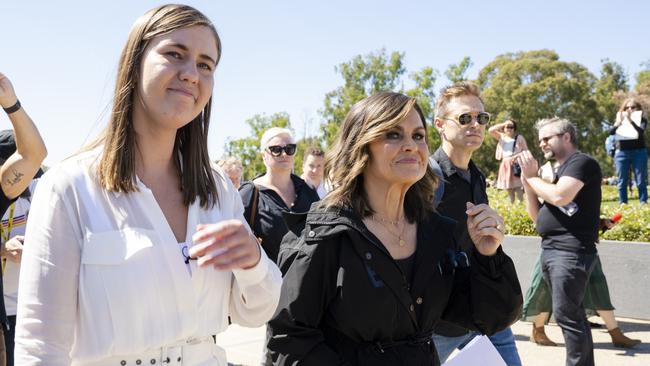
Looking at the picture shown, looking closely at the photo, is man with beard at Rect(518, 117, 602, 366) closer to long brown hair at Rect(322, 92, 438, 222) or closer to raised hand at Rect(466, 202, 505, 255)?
long brown hair at Rect(322, 92, 438, 222)

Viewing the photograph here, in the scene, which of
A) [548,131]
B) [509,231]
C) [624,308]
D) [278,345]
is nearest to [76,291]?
[278,345]

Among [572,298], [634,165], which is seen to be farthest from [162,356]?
[634,165]

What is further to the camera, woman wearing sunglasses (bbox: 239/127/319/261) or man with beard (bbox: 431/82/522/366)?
woman wearing sunglasses (bbox: 239/127/319/261)

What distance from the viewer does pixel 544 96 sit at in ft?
152

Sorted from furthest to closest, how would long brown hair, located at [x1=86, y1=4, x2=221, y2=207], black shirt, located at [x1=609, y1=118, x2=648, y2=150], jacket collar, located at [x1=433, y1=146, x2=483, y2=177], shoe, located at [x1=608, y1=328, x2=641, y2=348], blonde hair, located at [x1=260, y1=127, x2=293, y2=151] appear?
black shirt, located at [x1=609, y1=118, x2=648, y2=150], shoe, located at [x1=608, y1=328, x2=641, y2=348], blonde hair, located at [x1=260, y1=127, x2=293, y2=151], jacket collar, located at [x1=433, y1=146, x2=483, y2=177], long brown hair, located at [x1=86, y1=4, x2=221, y2=207]

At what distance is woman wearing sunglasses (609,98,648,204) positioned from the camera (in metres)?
13.2

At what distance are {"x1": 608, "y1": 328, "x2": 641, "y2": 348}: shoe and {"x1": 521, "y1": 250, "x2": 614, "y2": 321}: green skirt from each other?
0.94 feet

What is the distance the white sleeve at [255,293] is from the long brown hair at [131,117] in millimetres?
218

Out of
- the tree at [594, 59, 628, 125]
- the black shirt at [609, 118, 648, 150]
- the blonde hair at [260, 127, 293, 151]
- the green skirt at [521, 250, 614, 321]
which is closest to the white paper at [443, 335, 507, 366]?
the blonde hair at [260, 127, 293, 151]

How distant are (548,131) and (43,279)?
513 centimetres

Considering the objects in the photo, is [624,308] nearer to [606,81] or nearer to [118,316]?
[118,316]

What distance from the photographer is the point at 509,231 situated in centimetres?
960

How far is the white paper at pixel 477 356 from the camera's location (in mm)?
2650

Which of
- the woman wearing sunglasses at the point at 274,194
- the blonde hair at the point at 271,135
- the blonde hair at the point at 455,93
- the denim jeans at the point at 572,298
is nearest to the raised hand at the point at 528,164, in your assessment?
the denim jeans at the point at 572,298
